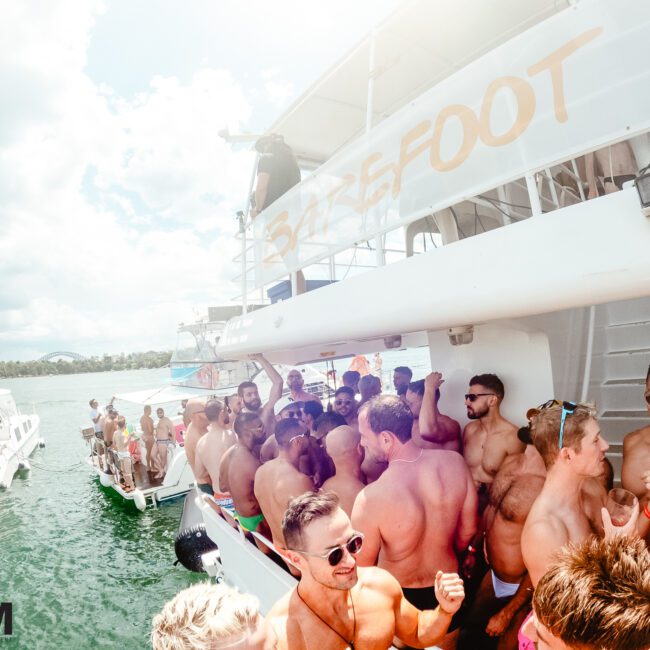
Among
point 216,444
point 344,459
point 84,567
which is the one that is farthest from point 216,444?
point 84,567

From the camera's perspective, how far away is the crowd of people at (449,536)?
40.1 inches

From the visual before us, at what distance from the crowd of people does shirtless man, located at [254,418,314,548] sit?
0.01 m

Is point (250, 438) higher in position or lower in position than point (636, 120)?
lower

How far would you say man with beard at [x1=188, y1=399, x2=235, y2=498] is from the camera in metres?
5.01

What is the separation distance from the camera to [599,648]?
3.00 ft

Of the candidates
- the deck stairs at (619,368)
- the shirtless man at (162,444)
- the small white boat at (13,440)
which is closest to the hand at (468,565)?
the deck stairs at (619,368)

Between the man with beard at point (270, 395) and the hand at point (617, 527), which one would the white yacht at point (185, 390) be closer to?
the man with beard at point (270, 395)

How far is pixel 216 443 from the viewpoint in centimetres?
505

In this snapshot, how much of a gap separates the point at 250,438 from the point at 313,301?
5.86 ft

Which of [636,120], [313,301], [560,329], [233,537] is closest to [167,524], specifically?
[233,537]

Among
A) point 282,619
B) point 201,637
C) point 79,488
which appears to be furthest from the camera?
point 79,488

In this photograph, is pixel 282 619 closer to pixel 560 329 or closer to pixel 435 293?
pixel 435 293

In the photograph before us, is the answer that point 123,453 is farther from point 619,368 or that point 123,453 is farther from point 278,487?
point 619,368

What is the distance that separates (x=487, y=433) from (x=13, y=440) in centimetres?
1974
